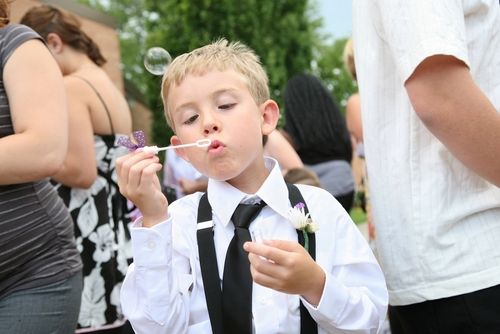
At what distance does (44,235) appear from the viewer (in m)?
1.89

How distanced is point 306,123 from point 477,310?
121 inches

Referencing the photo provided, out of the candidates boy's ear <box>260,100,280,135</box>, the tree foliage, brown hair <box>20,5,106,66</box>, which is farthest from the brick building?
boy's ear <box>260,100,280,135</box>

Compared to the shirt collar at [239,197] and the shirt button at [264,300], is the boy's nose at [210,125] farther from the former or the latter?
the shirt button at [264,300]

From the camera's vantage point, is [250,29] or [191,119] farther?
[250,29]

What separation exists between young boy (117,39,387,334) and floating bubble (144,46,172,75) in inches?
8.3

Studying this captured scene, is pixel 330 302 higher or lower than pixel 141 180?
lower

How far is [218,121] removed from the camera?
162cm

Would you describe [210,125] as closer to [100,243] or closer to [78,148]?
[78,148]

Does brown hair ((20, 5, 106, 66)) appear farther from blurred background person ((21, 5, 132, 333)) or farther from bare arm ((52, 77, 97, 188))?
bare arm ((52, 77, 97, 188))

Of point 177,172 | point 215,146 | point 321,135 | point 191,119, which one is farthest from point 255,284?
point 177,172

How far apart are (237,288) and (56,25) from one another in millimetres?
1845

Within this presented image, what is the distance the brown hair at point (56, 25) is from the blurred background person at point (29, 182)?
2.89ft

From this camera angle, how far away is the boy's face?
162 centimetres

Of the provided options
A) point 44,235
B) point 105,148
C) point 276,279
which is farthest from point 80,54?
point 276,279
